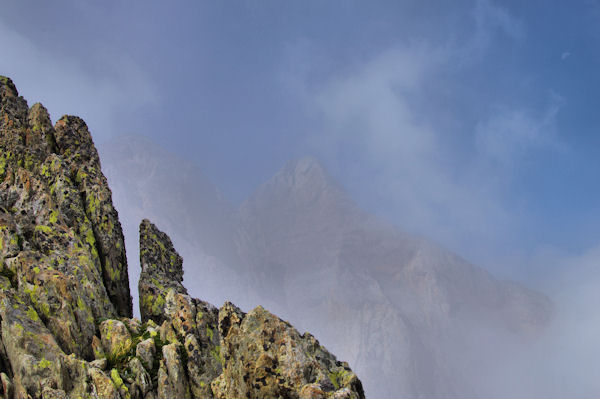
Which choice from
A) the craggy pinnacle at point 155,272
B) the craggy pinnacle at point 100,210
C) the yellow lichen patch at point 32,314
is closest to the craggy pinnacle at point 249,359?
the yellow lichen patch at point 32,314

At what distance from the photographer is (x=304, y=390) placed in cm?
1978

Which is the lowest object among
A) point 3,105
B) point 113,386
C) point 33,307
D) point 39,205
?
point 113,386

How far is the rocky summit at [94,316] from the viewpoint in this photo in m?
22.4

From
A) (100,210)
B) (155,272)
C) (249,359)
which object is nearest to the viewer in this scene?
(249,359)

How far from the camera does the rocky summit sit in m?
22.4

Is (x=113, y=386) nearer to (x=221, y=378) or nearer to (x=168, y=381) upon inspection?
(x=168, y=381)

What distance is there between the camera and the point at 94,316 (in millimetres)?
32156

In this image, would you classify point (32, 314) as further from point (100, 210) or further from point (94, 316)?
point (100, 210)

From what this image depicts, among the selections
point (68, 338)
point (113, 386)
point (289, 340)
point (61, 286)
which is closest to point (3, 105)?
point (61, 286)

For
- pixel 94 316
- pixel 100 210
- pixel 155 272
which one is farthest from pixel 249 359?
pixel 100 210

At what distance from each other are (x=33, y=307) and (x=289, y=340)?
58.5ft

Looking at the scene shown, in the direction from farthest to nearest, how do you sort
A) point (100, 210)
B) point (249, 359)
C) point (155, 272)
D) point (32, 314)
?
point (155, 272)
point (100, 210)
point (32, 314)
point (249, 359)

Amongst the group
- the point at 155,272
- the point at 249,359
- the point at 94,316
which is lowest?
the point at 249,359

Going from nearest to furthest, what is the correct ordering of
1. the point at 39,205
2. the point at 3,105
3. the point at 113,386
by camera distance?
the point at 113,386, the point at 39,205, the point at 3,105
